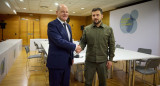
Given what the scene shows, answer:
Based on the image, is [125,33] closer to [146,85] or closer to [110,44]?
[146,85]

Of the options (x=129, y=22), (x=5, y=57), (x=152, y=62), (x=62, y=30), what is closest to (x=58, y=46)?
(x=62, y=30)

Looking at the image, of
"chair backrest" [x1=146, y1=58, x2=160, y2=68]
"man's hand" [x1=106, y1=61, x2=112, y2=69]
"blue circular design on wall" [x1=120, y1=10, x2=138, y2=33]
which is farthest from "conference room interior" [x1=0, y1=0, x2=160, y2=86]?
"man's hand" [x1=106, y1=61, x2=112, y2=69]

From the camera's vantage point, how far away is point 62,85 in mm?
1752

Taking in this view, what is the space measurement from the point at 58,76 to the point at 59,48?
36cm

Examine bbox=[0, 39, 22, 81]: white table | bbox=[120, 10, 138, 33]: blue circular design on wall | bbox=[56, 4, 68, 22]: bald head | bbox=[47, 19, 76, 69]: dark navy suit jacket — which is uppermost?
bbox=[120, 10, 138, 33]: blue circular design on wall

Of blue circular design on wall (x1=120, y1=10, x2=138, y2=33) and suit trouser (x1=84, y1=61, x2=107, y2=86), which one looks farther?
blue circular design on wall (x1=120, y1=10, x2=138, y2=33)

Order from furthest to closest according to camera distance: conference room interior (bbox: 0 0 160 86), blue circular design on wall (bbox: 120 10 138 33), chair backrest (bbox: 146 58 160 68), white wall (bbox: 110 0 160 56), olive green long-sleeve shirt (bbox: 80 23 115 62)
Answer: blue circular design on wall (bbox: 120 10 138 33) → white wall (bbox: 110 0 160 56) → conference room interior (bbox: 0 0 160 86) → chair backrest (bbox: 146 58 160 68) → olive green long-sleeve shirt (bbox: 80 23 115 62)

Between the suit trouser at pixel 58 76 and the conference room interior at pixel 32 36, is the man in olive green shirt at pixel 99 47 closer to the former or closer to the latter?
the suit trouser at pixel 58 76

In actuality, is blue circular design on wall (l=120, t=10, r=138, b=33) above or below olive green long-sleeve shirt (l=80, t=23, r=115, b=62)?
above

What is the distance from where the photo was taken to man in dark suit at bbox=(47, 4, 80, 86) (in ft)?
5.09

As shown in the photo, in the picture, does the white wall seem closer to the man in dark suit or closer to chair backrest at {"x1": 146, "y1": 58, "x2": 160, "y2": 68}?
chair backrest at {"x1": 146, "y1": 58, "x2": 160, "y2": 68}

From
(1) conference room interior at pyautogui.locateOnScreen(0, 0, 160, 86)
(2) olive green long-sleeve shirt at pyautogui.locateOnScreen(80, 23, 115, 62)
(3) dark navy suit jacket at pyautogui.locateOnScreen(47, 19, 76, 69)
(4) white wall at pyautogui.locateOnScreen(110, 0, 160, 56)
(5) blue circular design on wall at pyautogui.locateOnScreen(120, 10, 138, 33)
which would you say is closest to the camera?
(3) dark navy suit jacket at pyautogui.locateOnScreen(47, 19, 76, 69)

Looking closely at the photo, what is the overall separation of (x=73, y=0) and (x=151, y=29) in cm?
411

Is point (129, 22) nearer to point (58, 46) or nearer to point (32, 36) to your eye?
point (58, 46)
